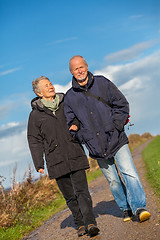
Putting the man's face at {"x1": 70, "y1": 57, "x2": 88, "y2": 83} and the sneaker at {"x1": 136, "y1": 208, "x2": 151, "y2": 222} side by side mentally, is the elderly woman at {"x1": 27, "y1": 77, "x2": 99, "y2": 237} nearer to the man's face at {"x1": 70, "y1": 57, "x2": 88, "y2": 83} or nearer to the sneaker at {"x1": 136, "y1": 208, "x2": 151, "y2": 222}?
the man's face at {"x1": 70, "y1": 57, "x2": 88, "y2": 83}

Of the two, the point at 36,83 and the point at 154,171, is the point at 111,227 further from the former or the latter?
the point at 154,171

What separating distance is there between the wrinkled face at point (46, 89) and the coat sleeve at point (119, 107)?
1047 millimetres

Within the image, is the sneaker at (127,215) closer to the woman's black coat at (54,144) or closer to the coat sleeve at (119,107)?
the woman's black coat at (54,144)

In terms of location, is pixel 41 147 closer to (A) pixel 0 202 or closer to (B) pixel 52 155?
(B) pixel 52 155

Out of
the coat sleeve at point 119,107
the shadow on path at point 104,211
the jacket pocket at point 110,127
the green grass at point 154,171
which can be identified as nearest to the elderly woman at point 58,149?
the jacket pocket at point 110,127

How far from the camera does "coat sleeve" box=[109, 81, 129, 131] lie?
507 centimetres

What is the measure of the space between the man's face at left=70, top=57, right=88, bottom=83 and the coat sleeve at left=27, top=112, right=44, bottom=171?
3.69 feet

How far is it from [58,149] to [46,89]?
1.03 m

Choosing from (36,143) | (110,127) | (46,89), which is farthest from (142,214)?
(46,89)

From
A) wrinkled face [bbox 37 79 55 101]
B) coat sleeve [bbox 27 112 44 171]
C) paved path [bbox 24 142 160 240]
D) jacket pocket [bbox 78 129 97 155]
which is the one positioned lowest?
paved path [bbox 24 142 160 240]

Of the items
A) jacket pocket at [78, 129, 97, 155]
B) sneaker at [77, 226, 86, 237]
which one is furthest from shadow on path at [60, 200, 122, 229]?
jacket pocket at [78, 129, 97, 155]

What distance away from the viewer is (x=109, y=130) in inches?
200

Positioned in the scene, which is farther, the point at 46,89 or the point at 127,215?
the point at 46,89

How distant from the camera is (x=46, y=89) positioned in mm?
5594
